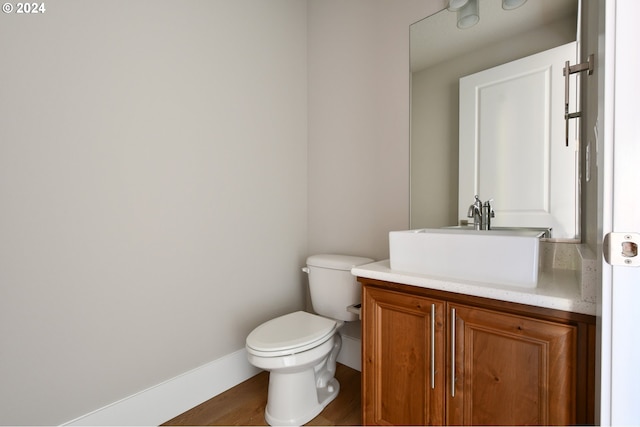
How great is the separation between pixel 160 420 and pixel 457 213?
6.02 feet

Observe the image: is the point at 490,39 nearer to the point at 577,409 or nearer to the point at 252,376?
the point at 577,409

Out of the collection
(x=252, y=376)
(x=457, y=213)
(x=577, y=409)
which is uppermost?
(x=457, y=213)

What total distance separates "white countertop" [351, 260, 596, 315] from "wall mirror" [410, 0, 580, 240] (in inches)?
11.5

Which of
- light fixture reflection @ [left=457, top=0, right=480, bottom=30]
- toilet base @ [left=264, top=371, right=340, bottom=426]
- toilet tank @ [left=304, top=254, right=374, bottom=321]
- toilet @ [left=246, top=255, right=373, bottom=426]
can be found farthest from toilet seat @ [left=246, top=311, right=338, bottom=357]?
light fixture reflection @ [left=457, top=0, right=480, bottom=30]

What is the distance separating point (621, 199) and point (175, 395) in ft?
6.46

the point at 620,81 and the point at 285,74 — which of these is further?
the point at 285,74

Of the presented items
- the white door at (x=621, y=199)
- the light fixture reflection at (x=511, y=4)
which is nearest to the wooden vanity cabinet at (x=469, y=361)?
the white door at (x=621, y=199)

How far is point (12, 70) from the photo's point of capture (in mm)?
1174

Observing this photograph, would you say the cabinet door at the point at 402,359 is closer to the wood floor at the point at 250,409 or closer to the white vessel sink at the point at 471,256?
the white vessel sink at the point at 471,256

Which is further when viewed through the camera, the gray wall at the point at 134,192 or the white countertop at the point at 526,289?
the gray wall at the point at 134,192

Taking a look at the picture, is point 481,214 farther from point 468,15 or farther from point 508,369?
point 468,15

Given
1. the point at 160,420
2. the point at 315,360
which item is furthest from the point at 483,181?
the point at 160,420

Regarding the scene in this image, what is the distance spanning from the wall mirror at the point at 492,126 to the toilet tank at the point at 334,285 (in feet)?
1.54

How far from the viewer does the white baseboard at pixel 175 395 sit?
1.40 m
